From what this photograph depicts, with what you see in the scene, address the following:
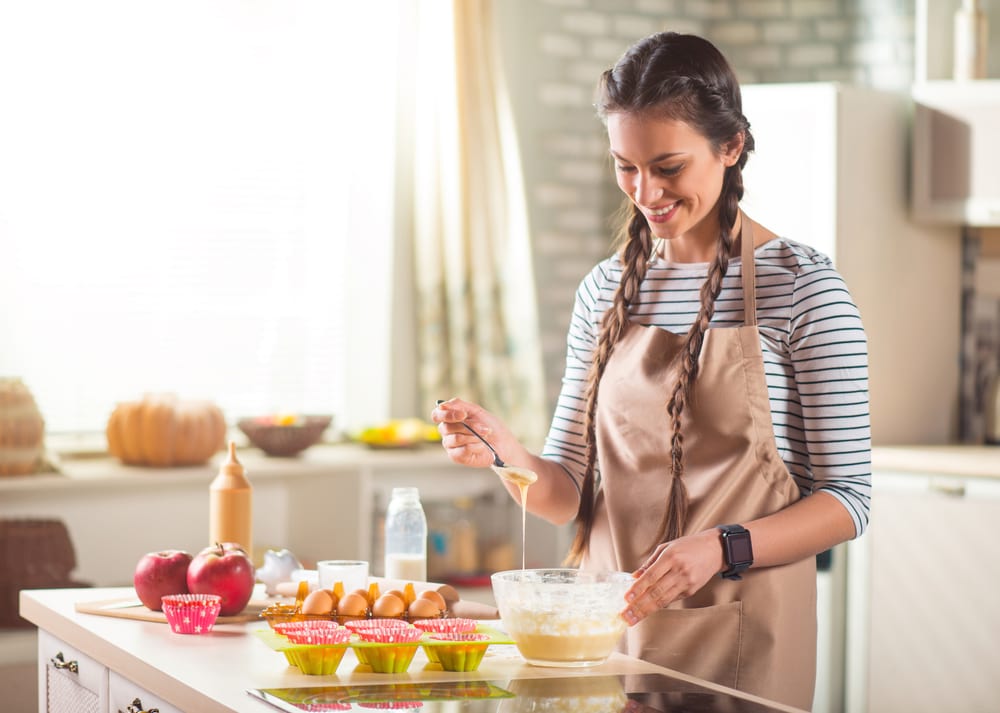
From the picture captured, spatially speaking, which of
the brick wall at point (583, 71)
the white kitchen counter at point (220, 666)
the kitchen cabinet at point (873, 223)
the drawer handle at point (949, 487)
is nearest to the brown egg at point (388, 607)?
the white kitchen counter at point (220, 666)

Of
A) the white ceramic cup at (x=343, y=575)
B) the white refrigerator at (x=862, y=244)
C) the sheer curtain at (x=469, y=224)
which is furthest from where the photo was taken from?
the sheer curtain at (x=469, y=224)

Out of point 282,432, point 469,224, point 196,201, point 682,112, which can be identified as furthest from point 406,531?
point 469,224

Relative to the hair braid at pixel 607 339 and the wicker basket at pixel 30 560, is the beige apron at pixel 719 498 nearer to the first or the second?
the hair braid at pixel 607 339

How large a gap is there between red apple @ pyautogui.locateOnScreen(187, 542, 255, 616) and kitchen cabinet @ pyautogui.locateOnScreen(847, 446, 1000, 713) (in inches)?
96.7

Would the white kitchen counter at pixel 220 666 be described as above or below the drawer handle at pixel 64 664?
above

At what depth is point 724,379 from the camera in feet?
6.77

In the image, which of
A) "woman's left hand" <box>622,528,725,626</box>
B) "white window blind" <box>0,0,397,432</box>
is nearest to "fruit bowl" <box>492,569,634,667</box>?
"woman's left hand" <box>622,528,725,626</box>

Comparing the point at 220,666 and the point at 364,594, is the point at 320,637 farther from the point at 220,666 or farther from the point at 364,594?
the point at 364,594

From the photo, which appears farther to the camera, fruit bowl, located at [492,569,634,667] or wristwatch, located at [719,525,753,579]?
wristwatch, located at [719,525,753,579]

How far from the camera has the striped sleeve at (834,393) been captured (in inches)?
78.7

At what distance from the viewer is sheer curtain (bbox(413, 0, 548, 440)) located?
4641 millimetres

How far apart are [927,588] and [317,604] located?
2522 mm

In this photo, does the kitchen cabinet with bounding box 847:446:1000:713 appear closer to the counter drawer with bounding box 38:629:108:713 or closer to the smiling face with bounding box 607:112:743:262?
the smiling face with bounding box 607:112:743:262

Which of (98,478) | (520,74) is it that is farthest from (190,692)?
(520,74)
